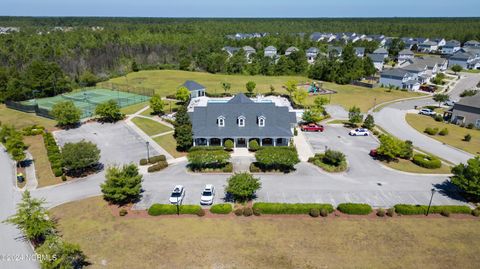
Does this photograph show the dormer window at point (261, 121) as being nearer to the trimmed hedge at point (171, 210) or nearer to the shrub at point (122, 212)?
the trimmed hedge at point (171, 210)

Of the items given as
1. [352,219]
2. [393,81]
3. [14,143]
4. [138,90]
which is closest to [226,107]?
[352,219]

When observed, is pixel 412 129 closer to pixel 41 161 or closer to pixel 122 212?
pixel 122 212

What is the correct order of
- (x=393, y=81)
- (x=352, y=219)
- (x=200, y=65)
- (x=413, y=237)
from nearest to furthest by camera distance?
(x=413, y=237), (x=352, y=219), (x=393, y=81), (x=200, y=65)

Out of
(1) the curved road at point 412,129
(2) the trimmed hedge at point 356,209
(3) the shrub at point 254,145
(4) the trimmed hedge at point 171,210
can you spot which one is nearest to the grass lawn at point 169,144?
(3) the shrub at point 254,145

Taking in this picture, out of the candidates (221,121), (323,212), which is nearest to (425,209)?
(323,212)

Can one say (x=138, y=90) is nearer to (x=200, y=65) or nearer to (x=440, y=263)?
(x=200, y=65)

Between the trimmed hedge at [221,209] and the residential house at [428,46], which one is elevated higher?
the residential house at [428,46]
